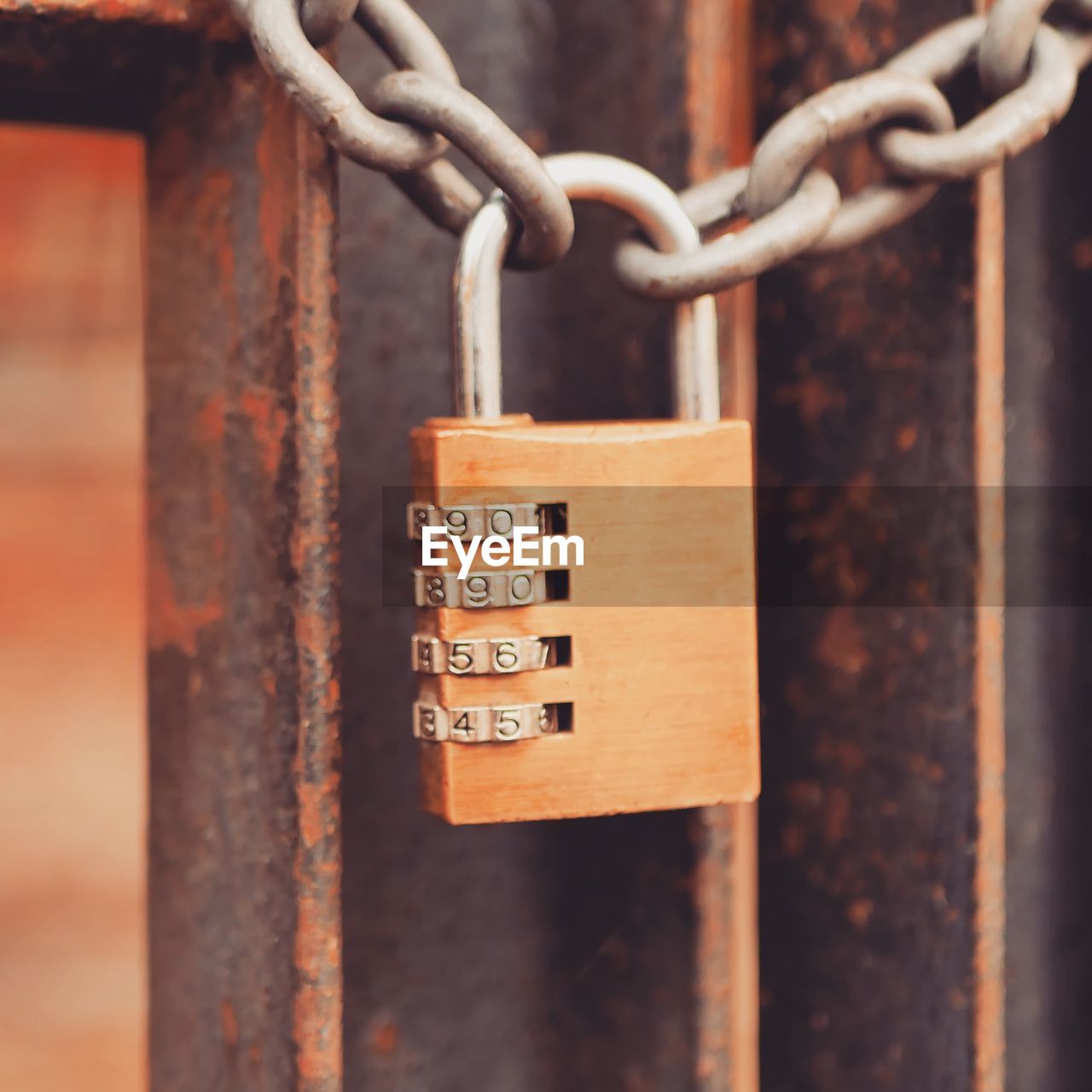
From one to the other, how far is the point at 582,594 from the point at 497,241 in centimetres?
16

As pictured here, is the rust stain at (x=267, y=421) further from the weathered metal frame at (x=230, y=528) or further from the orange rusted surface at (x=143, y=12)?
the orange rusted surface at (x=143, y=12)

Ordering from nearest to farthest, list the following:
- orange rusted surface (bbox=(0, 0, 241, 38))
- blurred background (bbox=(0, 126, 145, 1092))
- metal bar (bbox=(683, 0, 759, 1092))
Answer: orange rusted surface (bbox=(0, 0, 241, 38)) < metal bar (bbox=(683, 0, 759, 1092)) < blurred background (bbox=(0, 126, 145, 1092))

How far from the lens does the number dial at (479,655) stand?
56cm

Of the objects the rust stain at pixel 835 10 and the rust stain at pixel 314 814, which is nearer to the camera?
the rust stain at pixel 314 814

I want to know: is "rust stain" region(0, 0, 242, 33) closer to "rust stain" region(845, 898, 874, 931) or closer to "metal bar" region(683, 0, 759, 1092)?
"metal bar" region(683, 0, 759, 1092)

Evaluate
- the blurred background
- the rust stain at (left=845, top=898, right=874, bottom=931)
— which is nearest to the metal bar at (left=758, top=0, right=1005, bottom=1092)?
the rust stain at (left=845, top=898, right=874, bottom=931)

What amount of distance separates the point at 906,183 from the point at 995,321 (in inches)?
3.5

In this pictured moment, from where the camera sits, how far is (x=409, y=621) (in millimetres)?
632

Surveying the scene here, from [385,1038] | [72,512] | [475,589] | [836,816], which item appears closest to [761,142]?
[475,589]

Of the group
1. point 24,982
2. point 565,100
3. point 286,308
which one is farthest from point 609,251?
point 24,982

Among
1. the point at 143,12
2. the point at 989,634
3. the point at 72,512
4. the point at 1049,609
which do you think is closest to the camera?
the point at 143,12

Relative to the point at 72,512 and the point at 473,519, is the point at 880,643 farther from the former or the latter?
the point at 72,512

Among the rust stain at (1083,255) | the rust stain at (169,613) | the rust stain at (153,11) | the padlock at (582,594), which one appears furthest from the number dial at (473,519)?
the rust stain at (1083,255)

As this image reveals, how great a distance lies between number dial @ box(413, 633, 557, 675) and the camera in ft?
1.84
